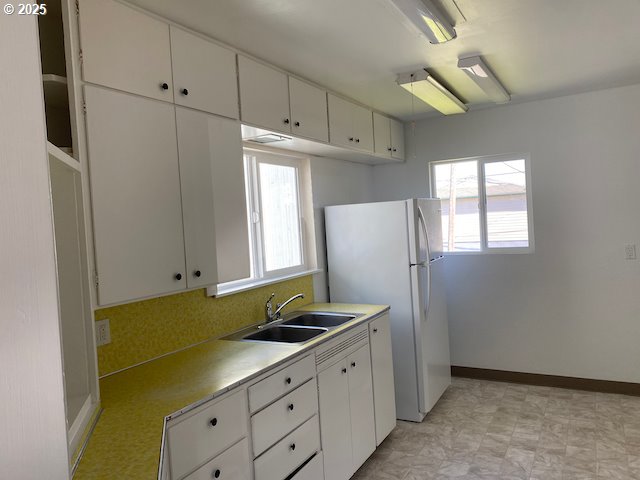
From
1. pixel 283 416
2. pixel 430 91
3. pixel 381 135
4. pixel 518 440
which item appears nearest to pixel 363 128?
pixel 381 135

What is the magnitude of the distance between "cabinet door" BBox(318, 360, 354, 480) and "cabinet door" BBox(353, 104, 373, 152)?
1.80 metres

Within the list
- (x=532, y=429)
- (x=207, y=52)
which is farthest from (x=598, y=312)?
(x=207, y=52)

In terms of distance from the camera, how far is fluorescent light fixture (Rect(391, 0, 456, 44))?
6.32 ft

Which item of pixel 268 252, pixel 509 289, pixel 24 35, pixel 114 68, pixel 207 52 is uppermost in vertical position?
pixel 207 52

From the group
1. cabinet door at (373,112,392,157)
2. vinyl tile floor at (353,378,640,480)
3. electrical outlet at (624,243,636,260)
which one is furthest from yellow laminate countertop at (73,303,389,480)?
electrical outlet at (624,243,636,260)

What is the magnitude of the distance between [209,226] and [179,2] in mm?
962

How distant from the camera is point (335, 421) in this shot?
2648 mm

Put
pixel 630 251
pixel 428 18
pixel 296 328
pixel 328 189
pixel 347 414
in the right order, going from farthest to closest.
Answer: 1. pixel 328 189
2. pixel 630 251
3. pixel 296 328
4. pixel 347 414
5. pixel 428 18

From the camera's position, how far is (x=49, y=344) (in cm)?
61

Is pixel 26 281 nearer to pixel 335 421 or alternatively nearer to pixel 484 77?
pixel 335 421

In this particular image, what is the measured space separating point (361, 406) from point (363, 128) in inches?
83.0

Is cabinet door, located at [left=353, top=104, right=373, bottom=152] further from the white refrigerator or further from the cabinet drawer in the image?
the cabinet drawer

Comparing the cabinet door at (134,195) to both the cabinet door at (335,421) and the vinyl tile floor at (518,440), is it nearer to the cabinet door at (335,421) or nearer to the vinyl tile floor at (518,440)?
the cabinet door at (335,421)

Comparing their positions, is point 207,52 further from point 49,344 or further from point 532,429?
point 532,429
